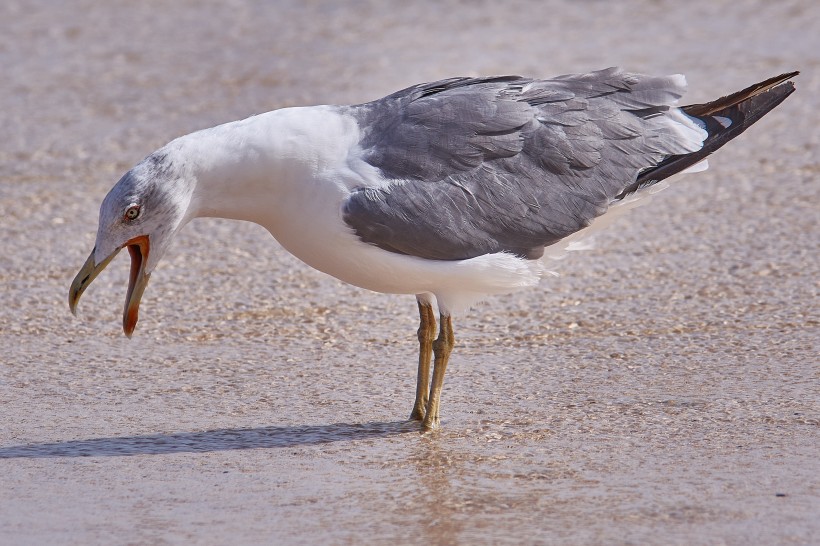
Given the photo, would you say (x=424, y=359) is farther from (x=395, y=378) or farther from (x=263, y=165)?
(x=263, y=165)

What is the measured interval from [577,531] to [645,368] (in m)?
1.43

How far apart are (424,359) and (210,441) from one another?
81 centimetres

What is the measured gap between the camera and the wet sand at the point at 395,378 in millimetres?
3658

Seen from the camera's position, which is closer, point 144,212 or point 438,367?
point 144,212

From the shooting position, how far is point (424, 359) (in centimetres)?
458

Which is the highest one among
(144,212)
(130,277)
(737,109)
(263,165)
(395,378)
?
(737,109)

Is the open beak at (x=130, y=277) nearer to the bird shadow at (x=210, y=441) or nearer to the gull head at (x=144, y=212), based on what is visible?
the gull head at (x=144, y=212)

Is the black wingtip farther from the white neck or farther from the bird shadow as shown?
the bird shadow

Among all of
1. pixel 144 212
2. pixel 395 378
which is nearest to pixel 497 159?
pixel 395 378

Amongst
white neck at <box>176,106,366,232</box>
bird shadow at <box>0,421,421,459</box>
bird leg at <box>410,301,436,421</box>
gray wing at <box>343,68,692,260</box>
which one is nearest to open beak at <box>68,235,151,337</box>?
white neck at <box>176,106,366,232</box>

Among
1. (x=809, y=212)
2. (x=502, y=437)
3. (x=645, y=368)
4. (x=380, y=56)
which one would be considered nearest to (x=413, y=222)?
(x=502, y=437)

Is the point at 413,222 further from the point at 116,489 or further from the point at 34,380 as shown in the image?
the point at 34,380

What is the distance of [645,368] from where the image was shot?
4.79m

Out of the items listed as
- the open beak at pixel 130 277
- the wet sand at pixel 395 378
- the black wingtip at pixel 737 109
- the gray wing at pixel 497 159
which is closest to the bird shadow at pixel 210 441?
the wet sand at pixel 395 378
